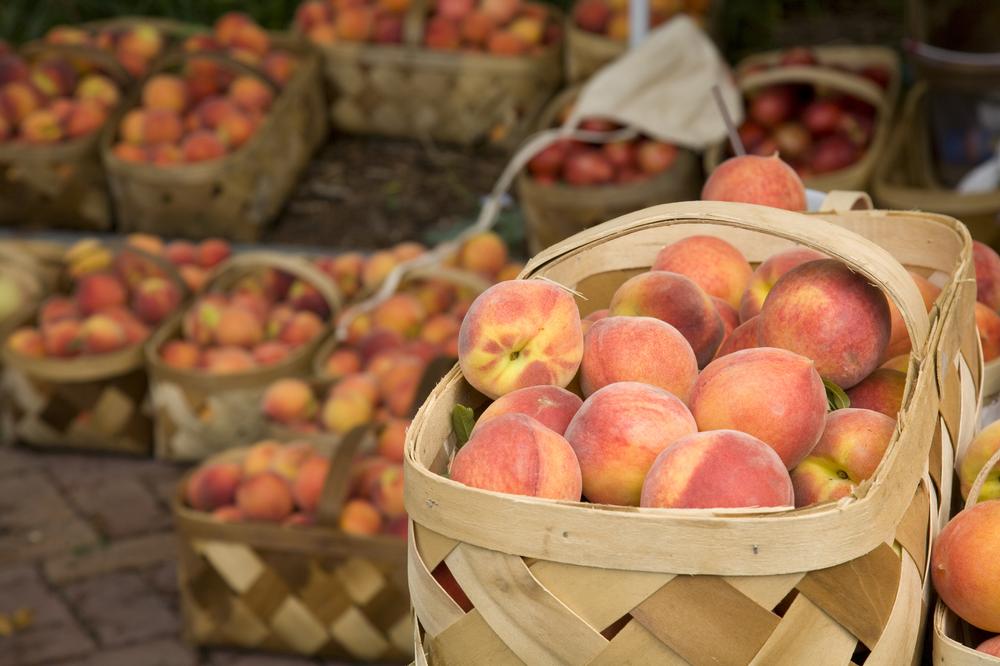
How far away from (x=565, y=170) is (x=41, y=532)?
1675mm

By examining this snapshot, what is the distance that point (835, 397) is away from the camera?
1.05 metres

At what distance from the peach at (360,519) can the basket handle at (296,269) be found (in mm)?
922

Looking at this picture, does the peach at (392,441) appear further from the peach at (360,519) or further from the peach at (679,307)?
the peach at (679,307)

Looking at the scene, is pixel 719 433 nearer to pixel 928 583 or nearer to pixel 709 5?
pixel 928 583

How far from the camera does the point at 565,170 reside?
129 inches

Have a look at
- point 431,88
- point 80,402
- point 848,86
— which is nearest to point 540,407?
point 80,402

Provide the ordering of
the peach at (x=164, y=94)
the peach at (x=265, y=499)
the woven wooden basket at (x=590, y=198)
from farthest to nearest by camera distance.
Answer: the peach at (x=164, y=94) < the woven wooden basket at (x=590, y=198) < the peach at (x=265, y=499)

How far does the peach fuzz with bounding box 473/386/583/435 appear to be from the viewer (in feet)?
3.24

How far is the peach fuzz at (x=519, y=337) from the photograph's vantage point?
102 centimetres

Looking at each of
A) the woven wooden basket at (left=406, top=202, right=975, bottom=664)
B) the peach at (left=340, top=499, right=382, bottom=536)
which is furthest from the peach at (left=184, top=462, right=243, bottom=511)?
the woven wooden basket at (left=406, top=202, right=975, bottom=664)

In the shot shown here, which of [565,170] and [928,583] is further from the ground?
[928,583]

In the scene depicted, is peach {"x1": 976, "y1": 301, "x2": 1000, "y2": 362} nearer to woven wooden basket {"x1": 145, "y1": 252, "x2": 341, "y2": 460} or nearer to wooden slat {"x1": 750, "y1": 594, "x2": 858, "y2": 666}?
wooden slat {"x1": 750, "y1": 594, "x2": 858, "y2": 666}

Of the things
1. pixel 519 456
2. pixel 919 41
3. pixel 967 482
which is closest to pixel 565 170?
pixel 919 41

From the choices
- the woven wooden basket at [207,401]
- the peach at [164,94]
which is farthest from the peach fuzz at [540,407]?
the peach at [164,94]
